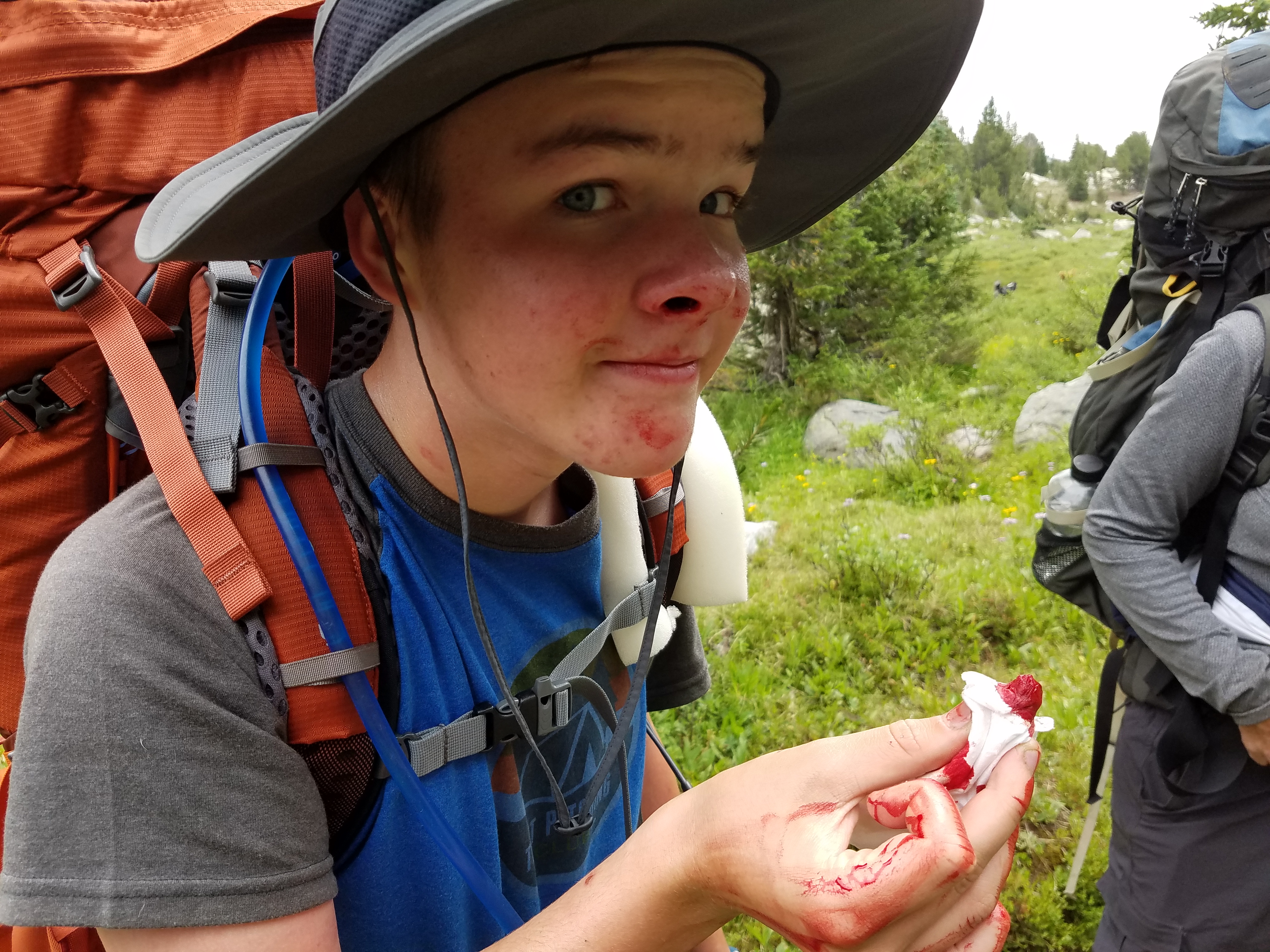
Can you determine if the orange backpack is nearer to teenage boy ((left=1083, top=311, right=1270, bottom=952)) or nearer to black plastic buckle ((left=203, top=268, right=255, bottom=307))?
black plastic buckle ((left=203, top=268, right=255, bottom=307))

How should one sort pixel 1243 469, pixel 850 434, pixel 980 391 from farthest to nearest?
pixel 980 391, pixel 850 434, pixel 1243 469

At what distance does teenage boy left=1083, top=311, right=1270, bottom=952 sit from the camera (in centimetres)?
202

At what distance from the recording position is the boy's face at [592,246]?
3.25 feet

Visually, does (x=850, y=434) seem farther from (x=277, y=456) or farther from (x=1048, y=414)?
(x=277, y=456)

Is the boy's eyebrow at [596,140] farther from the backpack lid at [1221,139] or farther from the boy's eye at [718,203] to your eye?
the backpack lid at [1221,139]

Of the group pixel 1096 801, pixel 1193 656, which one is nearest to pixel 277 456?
pixel 1193 656

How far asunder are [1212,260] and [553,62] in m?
2.06

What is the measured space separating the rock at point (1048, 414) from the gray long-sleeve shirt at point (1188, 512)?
6386 millimetres

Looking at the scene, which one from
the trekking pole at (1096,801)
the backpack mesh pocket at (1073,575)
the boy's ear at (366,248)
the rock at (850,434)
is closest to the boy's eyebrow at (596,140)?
the boy's ear at (366,248)

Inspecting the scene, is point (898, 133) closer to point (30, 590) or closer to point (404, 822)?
point (404, 822)

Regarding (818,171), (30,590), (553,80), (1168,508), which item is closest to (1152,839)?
(1168,508)

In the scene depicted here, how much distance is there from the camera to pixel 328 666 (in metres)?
1.02

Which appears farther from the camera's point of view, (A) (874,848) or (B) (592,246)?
(B) (592,246)

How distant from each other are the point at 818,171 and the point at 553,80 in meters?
0.78
